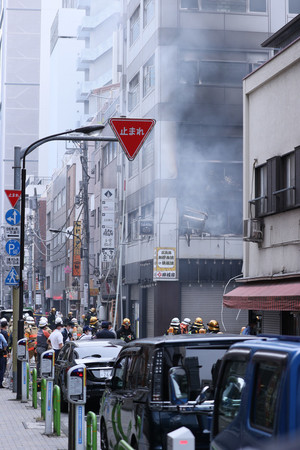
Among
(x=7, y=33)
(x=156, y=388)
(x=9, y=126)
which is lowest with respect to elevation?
(x=156, y=388)

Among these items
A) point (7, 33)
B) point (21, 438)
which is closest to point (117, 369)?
point (21, 438)

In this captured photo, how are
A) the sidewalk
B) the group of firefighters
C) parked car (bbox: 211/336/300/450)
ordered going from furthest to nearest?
the group of firefighters, the sidewalk, parked car (bbox: 211/336/300/450)

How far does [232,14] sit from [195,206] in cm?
798

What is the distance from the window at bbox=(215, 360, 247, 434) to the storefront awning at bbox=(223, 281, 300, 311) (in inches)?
416

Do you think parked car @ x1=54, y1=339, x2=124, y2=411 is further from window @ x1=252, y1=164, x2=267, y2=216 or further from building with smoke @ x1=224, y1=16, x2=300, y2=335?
window @ x1=252, y1=164, x2=267, y2=216

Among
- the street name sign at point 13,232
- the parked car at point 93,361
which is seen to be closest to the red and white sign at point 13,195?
the street name sign at point 13,232

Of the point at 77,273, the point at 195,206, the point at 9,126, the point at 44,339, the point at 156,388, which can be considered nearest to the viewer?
the point at 156,388

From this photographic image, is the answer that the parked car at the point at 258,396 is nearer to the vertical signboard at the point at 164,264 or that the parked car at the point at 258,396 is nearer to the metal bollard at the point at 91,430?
the metal bollard at the point at 91,430

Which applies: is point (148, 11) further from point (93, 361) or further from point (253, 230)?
point (93, 361)

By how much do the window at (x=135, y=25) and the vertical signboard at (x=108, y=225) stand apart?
740 cm

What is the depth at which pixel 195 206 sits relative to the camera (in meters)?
35.3

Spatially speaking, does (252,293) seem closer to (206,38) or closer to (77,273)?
(206,38)

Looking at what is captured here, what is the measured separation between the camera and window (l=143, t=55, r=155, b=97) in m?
37.2

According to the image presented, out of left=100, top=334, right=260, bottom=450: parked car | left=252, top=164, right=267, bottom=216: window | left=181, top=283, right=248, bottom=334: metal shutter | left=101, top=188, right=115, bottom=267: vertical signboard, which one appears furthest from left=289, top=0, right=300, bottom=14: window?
left=100, top=334, right=260, bottom=450: parked car
